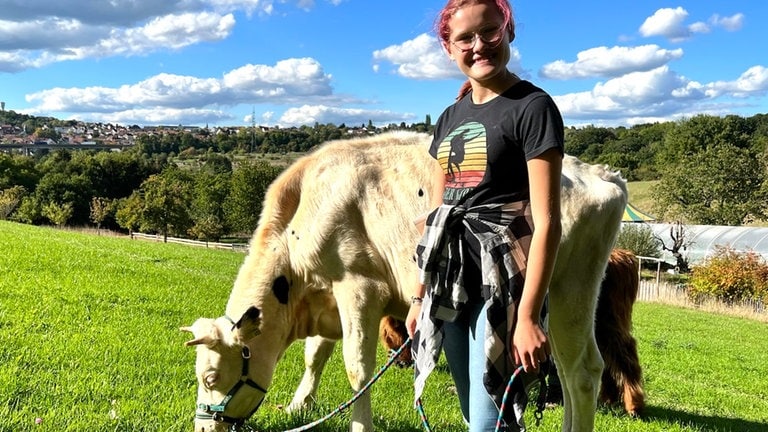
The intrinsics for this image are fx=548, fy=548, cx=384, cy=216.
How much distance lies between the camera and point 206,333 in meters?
4.15

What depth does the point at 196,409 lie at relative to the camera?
14.1 feet

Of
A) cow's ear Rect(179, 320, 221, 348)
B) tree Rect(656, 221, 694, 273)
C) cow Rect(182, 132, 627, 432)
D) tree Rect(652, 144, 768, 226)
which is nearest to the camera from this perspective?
cow Rect(182, 132, 627, 432)

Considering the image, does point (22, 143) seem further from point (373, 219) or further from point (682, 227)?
point (373, 219)

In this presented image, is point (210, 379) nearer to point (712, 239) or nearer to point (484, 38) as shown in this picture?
point (484, 38)

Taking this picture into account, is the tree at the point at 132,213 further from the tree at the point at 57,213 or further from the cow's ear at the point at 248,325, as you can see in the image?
the cow's ear at the point at 248,325

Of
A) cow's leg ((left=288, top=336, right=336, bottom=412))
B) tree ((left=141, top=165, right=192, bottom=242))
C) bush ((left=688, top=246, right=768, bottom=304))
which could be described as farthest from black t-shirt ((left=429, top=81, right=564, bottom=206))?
tree ((left=141, top=165, right=192, bottom=242))

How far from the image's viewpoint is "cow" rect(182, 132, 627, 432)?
3926mm

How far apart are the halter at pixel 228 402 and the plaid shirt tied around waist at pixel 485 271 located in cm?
212

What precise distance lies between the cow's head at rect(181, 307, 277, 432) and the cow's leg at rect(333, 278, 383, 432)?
2.33 feet

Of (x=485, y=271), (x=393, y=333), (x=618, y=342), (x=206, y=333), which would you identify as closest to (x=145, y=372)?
(x=206, y=333)

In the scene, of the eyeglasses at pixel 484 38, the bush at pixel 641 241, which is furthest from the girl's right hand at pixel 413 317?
the bush at pixel 641 241

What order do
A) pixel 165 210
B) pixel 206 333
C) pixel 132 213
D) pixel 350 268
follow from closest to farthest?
pixel 206 333, pixel 350 268, pixel 132 213, pixel 165 210

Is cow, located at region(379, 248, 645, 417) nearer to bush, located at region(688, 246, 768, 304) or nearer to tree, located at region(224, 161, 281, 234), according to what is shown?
bush, located at region(688, 246, 768, 304)

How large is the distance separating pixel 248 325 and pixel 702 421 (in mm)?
5361
